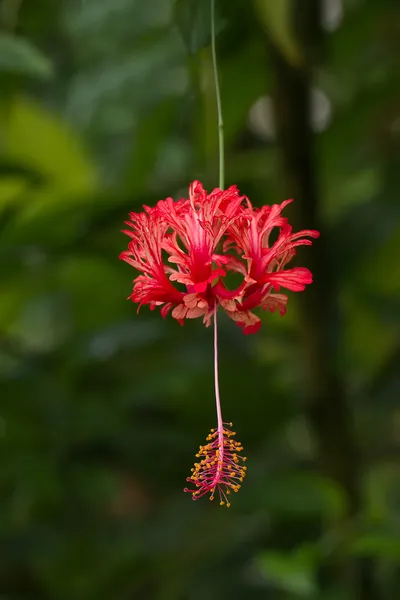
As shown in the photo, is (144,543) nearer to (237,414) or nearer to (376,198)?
(237,414)

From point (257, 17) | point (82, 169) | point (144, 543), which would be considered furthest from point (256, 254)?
point (82, 169)

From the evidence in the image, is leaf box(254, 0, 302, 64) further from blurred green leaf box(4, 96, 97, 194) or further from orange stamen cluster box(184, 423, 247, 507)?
blurred green leaf box(4, 96, 97, 194)

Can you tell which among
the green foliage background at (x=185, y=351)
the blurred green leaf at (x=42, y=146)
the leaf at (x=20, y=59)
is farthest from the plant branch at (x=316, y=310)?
the blurred green leaf at (x=42, y=146)

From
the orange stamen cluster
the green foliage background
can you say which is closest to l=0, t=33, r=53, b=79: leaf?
the green foliage background

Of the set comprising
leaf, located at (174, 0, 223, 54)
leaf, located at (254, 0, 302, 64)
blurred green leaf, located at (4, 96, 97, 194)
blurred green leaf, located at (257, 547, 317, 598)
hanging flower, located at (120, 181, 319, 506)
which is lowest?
blurred green leaf, located at (257, 547, 317, 598)

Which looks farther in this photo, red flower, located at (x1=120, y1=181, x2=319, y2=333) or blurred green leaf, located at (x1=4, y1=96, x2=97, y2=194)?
blurred green leaf, located at (x1=4, y1=96, x2=97, y2=194)
